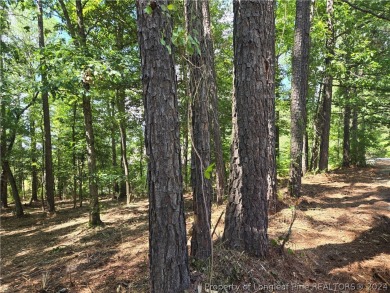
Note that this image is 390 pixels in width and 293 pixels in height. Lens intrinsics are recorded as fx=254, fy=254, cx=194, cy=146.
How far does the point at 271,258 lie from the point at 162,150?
84.5 inches

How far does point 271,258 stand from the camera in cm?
321

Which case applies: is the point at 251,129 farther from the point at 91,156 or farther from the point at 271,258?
the point at 91,156

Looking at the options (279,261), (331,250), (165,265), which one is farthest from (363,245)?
(165,265)

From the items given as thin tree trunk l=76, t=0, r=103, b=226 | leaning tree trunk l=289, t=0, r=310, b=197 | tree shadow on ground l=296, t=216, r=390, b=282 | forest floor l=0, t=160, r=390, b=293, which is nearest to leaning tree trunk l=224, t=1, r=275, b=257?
forest floor l=0, t=160, r=390, b=293

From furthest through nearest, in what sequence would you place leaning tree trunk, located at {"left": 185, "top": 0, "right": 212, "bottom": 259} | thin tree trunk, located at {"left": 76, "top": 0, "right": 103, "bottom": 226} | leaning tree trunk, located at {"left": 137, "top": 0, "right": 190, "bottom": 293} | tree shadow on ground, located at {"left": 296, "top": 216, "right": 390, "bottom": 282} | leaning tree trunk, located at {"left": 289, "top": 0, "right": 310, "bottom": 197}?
thin tree trunk, located at {"left": 76, "top": 0, "right": 103, "bottom": 226}
leaning tree trunk, located at {"left": 289, "top": 0, "right": 310, "bottom": 197}
tree shadow on ground, located at {"left": 296, "top": 216, "right": 390, "bottom": 282}
leaning tree trunk, located at {"left": 185, "top": 0, "right": 212, "bottom": 259}
leaning tree trunk, located at {"left": 137, "top": 0, "right": 190, "bottom": 293}

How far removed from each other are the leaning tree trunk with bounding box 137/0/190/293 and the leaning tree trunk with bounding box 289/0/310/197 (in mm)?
5023

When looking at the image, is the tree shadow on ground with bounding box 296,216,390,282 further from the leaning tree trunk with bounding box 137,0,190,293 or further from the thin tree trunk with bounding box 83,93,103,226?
the thin tree trunk with bounding box 83,93,103,226

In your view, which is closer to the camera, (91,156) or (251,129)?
(251,129)

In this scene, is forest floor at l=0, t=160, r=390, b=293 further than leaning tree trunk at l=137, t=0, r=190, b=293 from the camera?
Yes

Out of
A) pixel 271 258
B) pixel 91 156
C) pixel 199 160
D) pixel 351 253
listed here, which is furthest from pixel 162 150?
pixel 91 156

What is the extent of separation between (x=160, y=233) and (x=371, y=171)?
12.6m

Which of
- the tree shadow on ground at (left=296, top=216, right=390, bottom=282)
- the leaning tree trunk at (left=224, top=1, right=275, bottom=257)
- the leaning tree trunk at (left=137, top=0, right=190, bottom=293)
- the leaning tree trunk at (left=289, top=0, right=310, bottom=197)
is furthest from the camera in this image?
the leaning tree trunk at (left=289, top=0, right=310, bottom=197)

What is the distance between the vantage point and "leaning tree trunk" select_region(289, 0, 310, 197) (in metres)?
6.52

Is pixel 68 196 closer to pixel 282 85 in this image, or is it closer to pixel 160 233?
pixel 282 85
